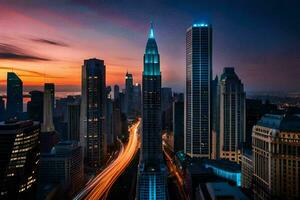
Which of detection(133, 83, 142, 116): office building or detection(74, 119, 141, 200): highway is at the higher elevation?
detection(133, 83, 142, 116): office building

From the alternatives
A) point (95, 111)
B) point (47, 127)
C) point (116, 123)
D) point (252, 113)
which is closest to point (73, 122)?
point (47, 127)

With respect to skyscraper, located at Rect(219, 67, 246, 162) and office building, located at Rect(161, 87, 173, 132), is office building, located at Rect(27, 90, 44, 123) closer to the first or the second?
office building, located at Rect(161, 87, 173, 132)

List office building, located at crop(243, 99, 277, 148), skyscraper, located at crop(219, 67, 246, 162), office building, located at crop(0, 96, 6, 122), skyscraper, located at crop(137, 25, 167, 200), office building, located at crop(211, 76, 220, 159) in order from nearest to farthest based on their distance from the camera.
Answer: skyscraper, located at crop(137, 25, 167, 200)
skyscraper, located at crop(219, 67, 246, 162)
office building, located at crop(243, 99, 277, 148)
office building, located at crop(211, 76, 220, 159)
office building, located at crop(0, 96, 6, 122)

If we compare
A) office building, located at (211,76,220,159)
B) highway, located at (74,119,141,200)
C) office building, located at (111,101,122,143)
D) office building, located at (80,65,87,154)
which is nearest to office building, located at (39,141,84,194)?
highway, located at (74,119,141,200)

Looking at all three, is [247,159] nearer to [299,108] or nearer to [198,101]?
[299,108]

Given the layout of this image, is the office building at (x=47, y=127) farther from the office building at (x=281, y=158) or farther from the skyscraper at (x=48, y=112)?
the office building at (x=281, y=158)

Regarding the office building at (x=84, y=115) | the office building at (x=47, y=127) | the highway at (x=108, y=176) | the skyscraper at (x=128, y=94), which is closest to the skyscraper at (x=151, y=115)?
the highway at (x=108, y=176)

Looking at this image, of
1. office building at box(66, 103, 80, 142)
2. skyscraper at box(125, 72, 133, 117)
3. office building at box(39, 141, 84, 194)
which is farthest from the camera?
skyscraper at box(125, 72, 133, 117)
